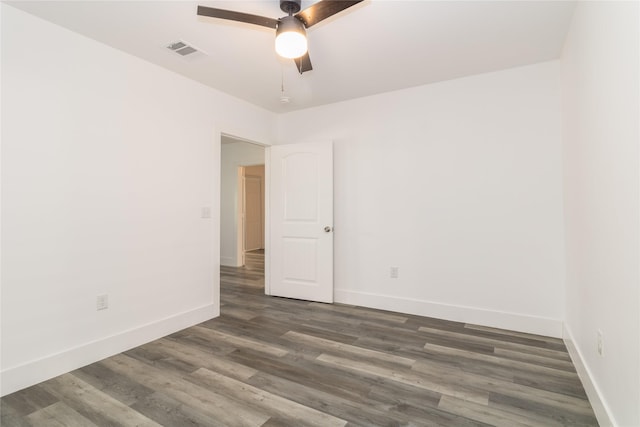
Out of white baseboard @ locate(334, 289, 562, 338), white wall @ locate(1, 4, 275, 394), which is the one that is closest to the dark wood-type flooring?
white baseboard @ locate(334, 289, 562, 338)

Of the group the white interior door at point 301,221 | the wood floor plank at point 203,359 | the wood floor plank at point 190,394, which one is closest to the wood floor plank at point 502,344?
the white interior door at point 301,221

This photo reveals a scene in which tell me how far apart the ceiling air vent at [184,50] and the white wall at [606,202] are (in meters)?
2.78

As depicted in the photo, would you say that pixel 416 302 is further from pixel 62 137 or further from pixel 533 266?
pixel 62 137

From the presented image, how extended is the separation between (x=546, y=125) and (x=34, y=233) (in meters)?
4.33

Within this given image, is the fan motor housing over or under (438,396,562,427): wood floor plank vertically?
→ over

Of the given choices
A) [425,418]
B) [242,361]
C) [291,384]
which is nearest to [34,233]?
[242,361]

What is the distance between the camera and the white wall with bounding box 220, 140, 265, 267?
639cm

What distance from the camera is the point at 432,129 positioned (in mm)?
3449

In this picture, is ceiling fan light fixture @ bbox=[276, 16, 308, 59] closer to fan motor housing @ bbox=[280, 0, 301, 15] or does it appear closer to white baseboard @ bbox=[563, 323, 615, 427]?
fan motor housing @ bbox=[280, 0, 301, 15]

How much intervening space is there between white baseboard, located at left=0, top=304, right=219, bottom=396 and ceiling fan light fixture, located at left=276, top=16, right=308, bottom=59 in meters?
2.65

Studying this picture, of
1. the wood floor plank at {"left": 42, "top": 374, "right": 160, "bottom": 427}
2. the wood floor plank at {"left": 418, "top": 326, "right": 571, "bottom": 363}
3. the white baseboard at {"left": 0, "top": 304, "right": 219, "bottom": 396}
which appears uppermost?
the white baseboard at {"left": 0, "top": 304, "right": 219, "bottom": 396}

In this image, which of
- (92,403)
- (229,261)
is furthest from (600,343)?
(229,261)

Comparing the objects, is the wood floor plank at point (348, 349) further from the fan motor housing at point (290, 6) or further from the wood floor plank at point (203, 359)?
the fan motor housing at point (290, 6)

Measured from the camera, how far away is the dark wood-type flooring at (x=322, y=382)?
178 cm
